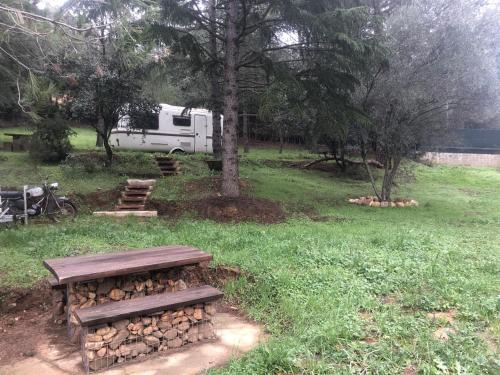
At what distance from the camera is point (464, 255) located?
5805 millimetres

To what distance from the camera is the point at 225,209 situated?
347 inches

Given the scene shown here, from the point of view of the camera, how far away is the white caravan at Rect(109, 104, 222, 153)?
600 inches

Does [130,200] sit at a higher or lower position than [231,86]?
lower

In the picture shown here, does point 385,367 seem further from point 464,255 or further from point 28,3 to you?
point 28,3

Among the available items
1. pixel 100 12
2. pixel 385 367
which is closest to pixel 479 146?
pixel 100 12

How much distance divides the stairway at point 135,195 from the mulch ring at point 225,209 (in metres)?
0.25

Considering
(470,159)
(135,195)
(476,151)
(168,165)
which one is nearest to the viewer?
(135,195)

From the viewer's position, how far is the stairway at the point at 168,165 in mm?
12802

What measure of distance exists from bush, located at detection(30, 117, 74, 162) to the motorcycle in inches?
181

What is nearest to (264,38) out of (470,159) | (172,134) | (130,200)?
(130,200)

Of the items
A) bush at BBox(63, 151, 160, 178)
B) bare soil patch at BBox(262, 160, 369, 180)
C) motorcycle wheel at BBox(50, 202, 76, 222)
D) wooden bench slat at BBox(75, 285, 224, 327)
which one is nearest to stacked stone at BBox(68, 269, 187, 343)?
wooden bench slat at BBox(75, 285, 224, 327)

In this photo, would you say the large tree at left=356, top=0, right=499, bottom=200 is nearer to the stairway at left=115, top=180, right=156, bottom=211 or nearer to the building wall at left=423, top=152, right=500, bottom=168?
the stairway at left=115, top=180, right=156, bottom=211

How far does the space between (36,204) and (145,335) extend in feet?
17.9

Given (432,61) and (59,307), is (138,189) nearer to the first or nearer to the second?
(59,307)
